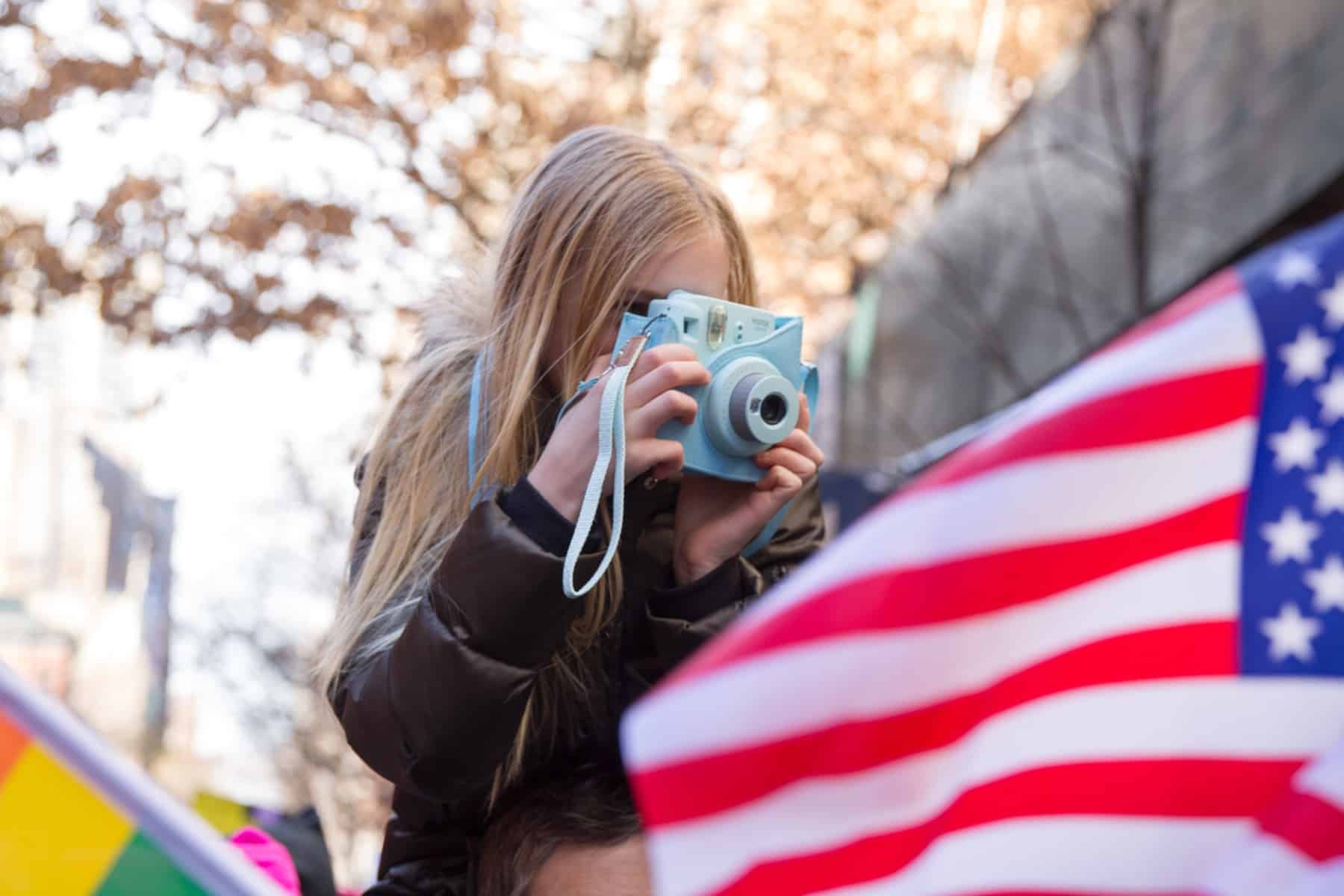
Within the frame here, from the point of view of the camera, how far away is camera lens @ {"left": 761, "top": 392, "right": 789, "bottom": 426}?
209 cm

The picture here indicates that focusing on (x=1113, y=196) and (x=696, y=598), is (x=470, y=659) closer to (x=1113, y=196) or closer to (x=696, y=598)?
(x=696, y=598)

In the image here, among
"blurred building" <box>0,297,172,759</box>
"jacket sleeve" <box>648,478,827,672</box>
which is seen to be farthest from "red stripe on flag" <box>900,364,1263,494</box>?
"blurred building" <box>0,297,172,759</box>

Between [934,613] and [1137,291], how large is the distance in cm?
605

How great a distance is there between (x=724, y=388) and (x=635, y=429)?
7.0 inches

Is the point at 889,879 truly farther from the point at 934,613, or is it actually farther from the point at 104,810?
the point at 104,810

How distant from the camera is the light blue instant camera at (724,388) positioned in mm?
2037

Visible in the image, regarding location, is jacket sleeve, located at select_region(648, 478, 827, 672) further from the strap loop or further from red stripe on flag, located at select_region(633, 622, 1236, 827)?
red stripe on flag, located at select_region(633, 622, 1236, 827)

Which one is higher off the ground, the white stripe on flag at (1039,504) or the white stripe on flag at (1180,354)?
the white stripe on flag at (1180,354)

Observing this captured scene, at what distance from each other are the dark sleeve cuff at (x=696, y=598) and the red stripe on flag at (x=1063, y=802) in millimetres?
776

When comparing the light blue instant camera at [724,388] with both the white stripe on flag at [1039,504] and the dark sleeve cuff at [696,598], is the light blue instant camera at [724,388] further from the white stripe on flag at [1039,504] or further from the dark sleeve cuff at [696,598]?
the white stripe on flag at [1039,504]

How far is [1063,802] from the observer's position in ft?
4.03

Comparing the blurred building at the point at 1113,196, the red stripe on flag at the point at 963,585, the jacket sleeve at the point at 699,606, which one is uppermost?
the red stripe on flag at the point at 963,585

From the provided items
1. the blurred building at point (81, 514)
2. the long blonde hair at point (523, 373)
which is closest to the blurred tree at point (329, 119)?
the blurred building at point (81, 514)

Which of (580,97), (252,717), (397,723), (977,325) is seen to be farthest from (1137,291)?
(252,717)
